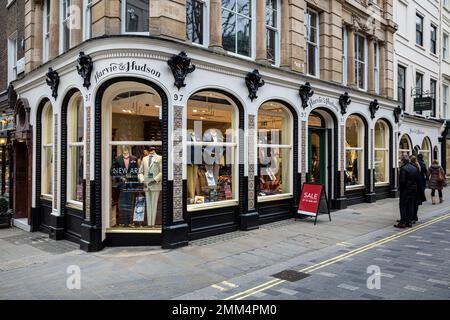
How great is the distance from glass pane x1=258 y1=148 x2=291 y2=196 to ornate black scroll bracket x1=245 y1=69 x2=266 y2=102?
1799 mm

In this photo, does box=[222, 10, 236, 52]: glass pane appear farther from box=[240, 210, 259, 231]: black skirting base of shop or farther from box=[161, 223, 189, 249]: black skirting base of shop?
box=[161, 223, 189, 249]: black skirting base of shop

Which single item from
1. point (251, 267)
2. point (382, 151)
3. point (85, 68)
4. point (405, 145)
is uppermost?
point (85, 68)

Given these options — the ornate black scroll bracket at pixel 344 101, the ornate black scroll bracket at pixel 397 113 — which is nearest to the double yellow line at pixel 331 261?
the ornate black scroll bracket at pixel 344 101

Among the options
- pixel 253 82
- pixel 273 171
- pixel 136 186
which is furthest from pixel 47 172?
pixel 273 171

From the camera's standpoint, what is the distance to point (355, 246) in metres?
Result: 8.55

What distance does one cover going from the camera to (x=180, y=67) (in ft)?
27.8

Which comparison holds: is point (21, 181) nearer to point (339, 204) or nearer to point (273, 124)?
point (273, 124)

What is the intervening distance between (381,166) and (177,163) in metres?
12.4

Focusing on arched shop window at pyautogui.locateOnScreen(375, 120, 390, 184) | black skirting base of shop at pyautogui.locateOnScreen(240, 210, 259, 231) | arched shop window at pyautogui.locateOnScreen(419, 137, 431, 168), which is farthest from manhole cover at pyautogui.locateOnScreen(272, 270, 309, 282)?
arched shop window at pyautogui.locateOnScreen(419, 137, 431, 168)

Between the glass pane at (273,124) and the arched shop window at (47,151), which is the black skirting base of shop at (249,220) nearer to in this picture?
the glass pane at (273,124)

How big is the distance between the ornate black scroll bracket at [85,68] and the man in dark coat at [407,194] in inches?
348

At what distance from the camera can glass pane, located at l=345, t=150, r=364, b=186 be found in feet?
50.4

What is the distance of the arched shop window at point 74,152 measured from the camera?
9797 millimetres

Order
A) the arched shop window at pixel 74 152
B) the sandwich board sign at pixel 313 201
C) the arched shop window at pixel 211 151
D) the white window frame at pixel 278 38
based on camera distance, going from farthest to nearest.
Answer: the white window frame at pixel 278 38
the sandwich board sign at pixel 313 201
the arched shop window at pixel 74 152
the arched shop window at pixel 211 151
